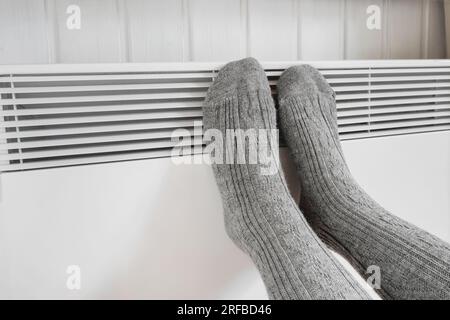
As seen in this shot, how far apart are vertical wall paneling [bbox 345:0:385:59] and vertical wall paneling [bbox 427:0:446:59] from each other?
0.16 meters

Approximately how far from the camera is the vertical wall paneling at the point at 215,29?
82 cm

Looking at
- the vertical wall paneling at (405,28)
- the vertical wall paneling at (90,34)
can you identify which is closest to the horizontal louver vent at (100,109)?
Result: the vertical wall paneling at (90,34)

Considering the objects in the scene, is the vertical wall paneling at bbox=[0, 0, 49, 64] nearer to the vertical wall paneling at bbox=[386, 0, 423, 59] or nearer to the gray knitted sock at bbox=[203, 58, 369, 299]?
the gray knitted sock at bbox=[203, 58, 369, 299]

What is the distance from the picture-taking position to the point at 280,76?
2.34ft

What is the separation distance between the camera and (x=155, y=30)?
2.60 ft

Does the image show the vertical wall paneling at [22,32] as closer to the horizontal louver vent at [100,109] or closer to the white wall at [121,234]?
the horizontal louver vent at [100,109]

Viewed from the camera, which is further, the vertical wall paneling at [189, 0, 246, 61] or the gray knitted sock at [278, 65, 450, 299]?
the vertical wall paneling at [189, 0, 246, 61]

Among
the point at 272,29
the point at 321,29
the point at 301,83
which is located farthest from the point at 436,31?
the point at 301,83

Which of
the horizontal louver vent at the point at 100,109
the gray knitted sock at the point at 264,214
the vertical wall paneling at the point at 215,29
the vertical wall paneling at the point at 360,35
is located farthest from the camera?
the vertical wall paneling at the point at 360,35

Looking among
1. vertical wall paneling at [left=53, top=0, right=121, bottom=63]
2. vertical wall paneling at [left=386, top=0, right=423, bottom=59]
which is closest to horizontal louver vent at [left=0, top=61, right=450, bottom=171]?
vertical wall paneling at [left=53, top=0, right=121, bottom=63]

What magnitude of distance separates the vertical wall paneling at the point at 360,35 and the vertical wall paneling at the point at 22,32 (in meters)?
0.71

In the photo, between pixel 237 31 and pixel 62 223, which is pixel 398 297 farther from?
pixel 237 31

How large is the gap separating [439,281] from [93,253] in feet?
1.72

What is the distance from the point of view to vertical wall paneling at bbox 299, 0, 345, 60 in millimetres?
900
